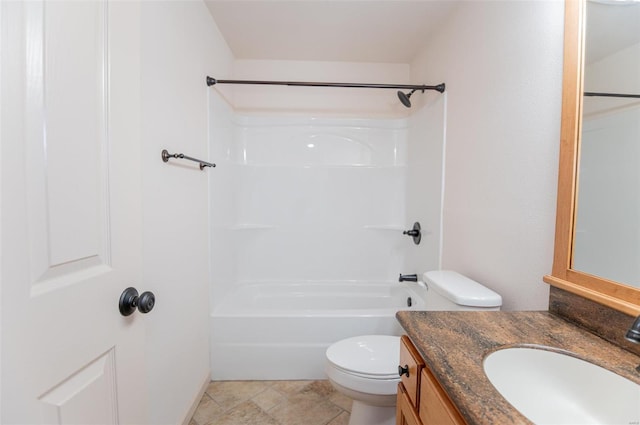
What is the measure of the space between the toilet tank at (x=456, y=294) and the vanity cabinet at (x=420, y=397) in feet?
1.34

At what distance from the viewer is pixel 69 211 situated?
0.59m

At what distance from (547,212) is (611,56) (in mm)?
493

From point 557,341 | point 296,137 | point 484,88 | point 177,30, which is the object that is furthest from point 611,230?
point 296,137

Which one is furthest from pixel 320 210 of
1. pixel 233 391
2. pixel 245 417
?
pixel 245 417

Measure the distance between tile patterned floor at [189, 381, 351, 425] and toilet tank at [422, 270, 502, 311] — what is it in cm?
89

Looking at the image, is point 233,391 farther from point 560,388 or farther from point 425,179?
point 425,179

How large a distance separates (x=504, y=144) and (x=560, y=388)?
3.11 ft

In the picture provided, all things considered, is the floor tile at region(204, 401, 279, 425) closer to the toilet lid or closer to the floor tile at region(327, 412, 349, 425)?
the floor tile at region(327, 412, 349, 425)

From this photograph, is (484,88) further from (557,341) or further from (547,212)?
(557,341)

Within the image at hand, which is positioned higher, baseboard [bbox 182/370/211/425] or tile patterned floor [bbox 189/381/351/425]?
baseboard [bbox 182/370/211/425]

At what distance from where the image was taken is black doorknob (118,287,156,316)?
73 centimetres

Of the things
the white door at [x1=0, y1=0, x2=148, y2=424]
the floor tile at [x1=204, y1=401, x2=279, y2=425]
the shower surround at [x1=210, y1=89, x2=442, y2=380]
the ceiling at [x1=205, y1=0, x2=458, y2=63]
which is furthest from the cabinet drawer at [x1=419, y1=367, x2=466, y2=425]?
the ceiling at [x1=205, y1=0, x2=458, y2=63]

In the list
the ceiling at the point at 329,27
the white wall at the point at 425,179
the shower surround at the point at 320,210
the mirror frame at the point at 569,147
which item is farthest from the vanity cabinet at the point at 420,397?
the ceiling at the point at 329,27

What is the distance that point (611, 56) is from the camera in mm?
826
